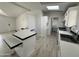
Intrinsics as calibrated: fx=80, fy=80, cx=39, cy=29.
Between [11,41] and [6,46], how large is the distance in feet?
0.33

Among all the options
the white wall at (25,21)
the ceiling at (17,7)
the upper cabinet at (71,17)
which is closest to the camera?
the ceiling at (17,7)

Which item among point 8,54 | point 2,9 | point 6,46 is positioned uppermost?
point 2,9

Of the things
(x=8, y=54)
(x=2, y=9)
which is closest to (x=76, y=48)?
(x=8, y=54)

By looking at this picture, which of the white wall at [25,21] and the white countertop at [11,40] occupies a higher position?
the white wall at [25,21]

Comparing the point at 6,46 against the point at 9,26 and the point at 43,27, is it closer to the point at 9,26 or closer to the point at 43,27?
the point at 9,26

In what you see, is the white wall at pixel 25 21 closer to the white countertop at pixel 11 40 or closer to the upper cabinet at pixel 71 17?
the white countertop at pixel 11 40

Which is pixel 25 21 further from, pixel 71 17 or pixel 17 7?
pixel 71 17

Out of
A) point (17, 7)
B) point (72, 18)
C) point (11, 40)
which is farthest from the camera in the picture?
point (72, 18)

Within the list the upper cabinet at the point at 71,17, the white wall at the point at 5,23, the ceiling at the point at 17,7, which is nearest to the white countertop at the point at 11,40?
the white wall at the point at 5,23

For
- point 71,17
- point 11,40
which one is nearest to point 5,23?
point 11,40

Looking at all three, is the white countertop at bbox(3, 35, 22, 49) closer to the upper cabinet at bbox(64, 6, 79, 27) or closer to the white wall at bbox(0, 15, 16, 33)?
the white wall at bbox(0, 15, 16, 33)

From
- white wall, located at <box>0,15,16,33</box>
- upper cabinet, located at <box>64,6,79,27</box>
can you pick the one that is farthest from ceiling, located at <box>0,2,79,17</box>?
upper cabinet, located at <box>64,6,79,27</box>

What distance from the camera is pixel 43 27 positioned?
1506 mm

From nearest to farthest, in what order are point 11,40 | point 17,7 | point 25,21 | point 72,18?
point 17,7, point 11,40, point 25,21, point 72,18
